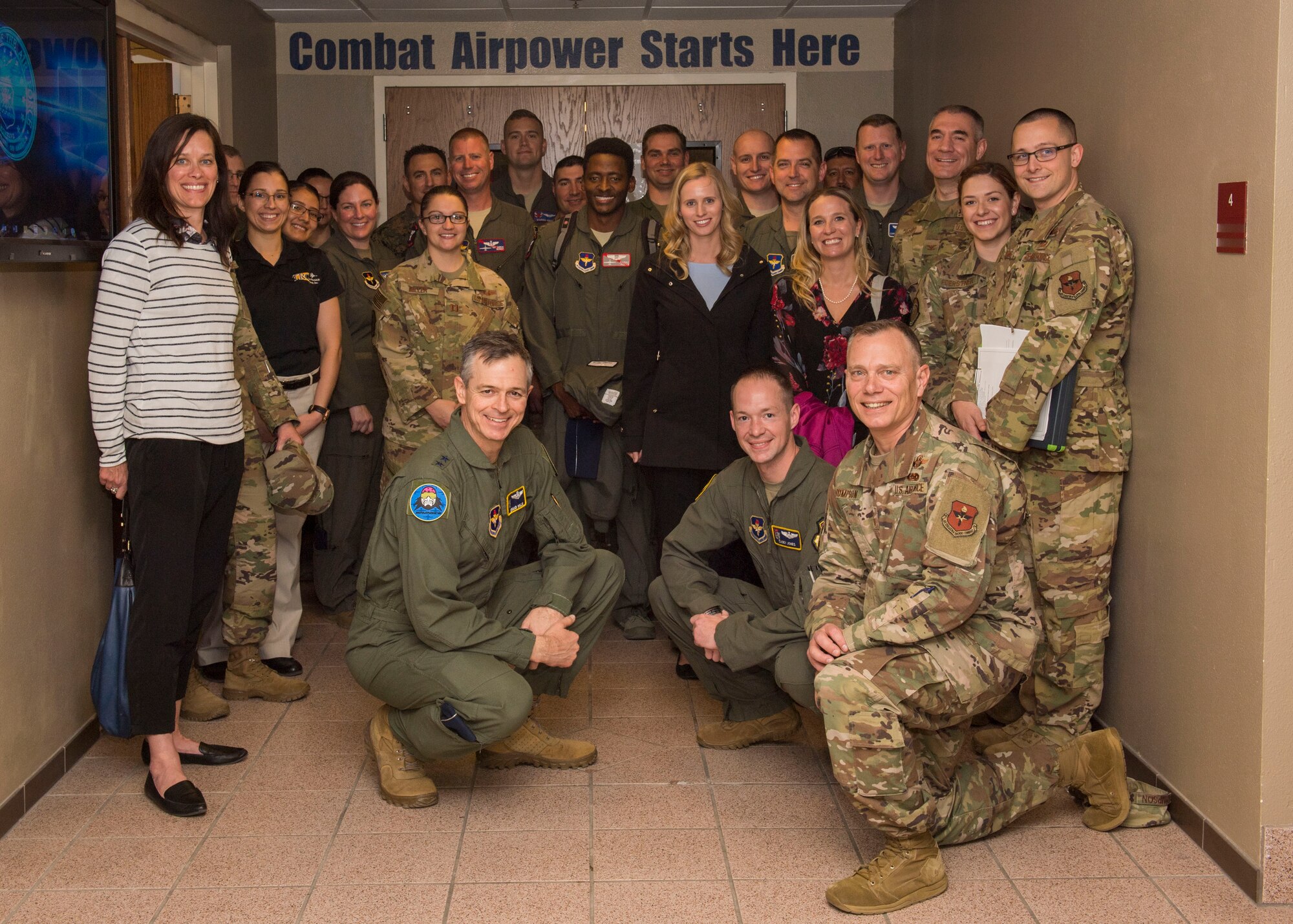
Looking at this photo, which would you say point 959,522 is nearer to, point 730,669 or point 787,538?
point 787,538

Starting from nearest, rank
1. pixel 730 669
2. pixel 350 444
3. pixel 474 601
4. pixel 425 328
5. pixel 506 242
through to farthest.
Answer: pixel 474 601 → pixel 730 669 → pixel 425 328 → pixel 350 444 → pixel 506 242

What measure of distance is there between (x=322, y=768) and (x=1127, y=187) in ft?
8.93

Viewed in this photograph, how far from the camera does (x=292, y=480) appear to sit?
3.74 metres

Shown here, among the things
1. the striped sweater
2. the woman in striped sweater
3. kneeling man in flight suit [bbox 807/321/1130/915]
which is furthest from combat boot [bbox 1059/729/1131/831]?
the striped sweater

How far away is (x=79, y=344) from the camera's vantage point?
340cm

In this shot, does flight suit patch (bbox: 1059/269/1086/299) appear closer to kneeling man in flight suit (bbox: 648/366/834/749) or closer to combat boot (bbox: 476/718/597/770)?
kneeling man in flight suit (bbox: 648/366/834/749)

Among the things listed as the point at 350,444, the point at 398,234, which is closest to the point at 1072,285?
the point at 350,444

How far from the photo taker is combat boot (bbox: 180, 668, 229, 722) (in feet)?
12.1

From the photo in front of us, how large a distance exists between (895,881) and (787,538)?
3.55ft

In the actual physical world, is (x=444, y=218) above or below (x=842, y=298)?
above

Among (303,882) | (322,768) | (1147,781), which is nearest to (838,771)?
(1147,781)

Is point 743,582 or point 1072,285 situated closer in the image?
point 1072,285

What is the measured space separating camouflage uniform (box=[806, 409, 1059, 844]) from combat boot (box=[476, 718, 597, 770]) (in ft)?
2.88

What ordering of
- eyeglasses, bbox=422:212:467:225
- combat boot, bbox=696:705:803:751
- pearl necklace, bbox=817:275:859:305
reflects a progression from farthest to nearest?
eyeglasses, bbox=422:212:467:225, pearl necklace, bbox=817:275:859:305, combat boot, bbox=696:705:803:751
